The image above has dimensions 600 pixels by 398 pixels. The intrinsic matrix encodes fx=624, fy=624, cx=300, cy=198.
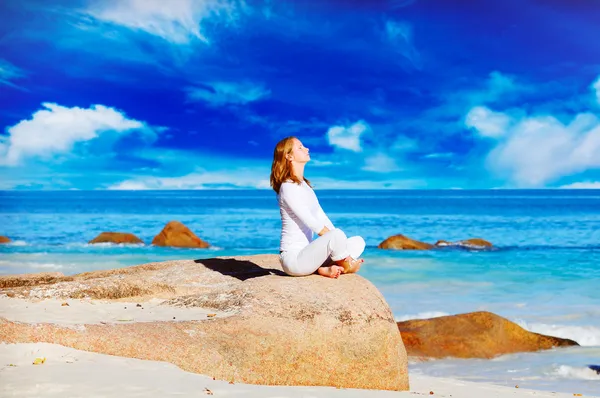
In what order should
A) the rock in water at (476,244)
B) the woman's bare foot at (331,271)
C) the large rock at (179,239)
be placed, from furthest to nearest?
the rock in water at (476,244), the large rock at (179,239), the woman's bare foot at (331,271)

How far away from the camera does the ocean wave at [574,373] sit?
361 inches

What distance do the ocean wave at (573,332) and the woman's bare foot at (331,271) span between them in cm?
709

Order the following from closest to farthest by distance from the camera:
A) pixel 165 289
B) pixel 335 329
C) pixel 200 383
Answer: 1. pixel 200 383
2. pixel 335 329
3. pixel 165 289

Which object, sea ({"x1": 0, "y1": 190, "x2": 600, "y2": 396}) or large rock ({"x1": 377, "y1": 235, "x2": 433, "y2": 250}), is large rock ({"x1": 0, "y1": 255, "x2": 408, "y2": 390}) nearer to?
sea ({"x1": 0, "y1": 190, "x2": 600, "y2": 396})

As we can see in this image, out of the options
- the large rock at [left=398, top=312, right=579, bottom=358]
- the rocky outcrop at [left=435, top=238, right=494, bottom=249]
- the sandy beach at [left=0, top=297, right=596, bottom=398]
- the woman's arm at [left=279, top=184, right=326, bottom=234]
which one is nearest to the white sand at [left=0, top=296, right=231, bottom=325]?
the sandy beach at [left=0, top=297, right=596, bottom=398]

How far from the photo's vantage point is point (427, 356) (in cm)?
1009

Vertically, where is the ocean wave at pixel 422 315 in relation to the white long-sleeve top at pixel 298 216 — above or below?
below

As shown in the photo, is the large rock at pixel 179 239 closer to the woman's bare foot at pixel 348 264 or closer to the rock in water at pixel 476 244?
the rock in water at pixel 476 244

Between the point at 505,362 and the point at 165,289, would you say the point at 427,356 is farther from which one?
the point at 165,289

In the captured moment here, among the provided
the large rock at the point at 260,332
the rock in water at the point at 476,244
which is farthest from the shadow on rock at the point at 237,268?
the rock in water at the point at 476,244

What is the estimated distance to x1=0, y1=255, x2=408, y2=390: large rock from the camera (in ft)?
16.4

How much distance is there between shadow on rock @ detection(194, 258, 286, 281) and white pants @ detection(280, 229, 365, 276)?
764 mm

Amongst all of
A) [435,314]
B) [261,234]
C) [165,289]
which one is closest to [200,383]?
[165,289]

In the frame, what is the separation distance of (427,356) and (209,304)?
5.09 m
